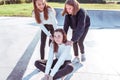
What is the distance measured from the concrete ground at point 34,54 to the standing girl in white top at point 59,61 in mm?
644

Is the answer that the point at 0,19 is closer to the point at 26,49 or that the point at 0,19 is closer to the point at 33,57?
the point at 26,49

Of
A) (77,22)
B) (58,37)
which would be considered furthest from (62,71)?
(77,22)

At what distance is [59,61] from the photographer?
15.8 ft

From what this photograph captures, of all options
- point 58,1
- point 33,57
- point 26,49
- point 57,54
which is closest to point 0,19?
point 26,49

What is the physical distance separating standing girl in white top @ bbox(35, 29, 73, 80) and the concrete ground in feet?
2.11

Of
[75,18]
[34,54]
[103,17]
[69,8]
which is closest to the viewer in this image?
[69,8]

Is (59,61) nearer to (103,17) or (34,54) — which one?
(34,54)

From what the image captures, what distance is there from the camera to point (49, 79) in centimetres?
466

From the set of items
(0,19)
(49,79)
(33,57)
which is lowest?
(0,19)

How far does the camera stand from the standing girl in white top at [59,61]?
15.6 ft

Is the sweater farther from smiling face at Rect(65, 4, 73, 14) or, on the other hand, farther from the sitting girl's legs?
smiling face at Rect(65, 4, 73, 14)

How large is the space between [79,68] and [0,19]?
21.2 ft

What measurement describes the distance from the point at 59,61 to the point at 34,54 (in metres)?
2.27

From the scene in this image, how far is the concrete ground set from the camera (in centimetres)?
566
